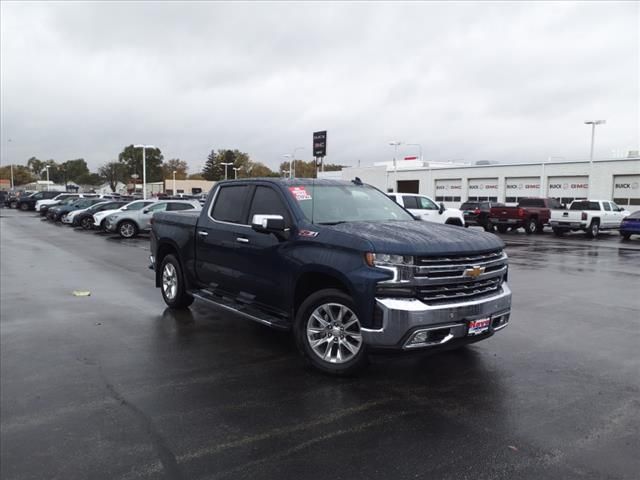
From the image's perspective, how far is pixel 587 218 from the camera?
2609 centimetres

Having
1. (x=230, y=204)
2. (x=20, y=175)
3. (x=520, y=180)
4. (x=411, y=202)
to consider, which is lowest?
(x=411, y=202)

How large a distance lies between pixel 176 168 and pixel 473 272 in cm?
14789

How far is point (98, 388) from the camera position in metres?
4.90

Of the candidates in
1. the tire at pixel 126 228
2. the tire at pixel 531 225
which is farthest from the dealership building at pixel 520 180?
the tire at pixel 126 228

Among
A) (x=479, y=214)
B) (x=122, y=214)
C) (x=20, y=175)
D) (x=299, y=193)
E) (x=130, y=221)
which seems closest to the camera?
(x=299, y=193)

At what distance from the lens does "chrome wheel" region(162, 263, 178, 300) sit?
7.98 m

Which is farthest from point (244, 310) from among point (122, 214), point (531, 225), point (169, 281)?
point (531, 225)

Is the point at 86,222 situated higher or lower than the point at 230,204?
lower

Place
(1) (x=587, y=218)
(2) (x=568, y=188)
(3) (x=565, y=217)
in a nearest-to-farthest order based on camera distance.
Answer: (1) (x=587, y=218) → (3) (x=565, y=217) → (2) (x=568, y=188)

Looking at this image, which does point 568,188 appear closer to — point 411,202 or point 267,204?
point 411,202

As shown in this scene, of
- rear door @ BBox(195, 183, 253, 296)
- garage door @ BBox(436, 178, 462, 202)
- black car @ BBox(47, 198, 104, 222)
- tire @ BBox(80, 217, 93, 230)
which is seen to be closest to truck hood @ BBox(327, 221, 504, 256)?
rear door @ BBox(195, 183, 253, 296)

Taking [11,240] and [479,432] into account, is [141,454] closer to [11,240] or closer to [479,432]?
[479,432]

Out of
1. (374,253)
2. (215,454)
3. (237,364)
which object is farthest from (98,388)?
(374,253)

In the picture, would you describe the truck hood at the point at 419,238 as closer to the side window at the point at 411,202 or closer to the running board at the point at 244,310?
the running board at the point at 244,310
